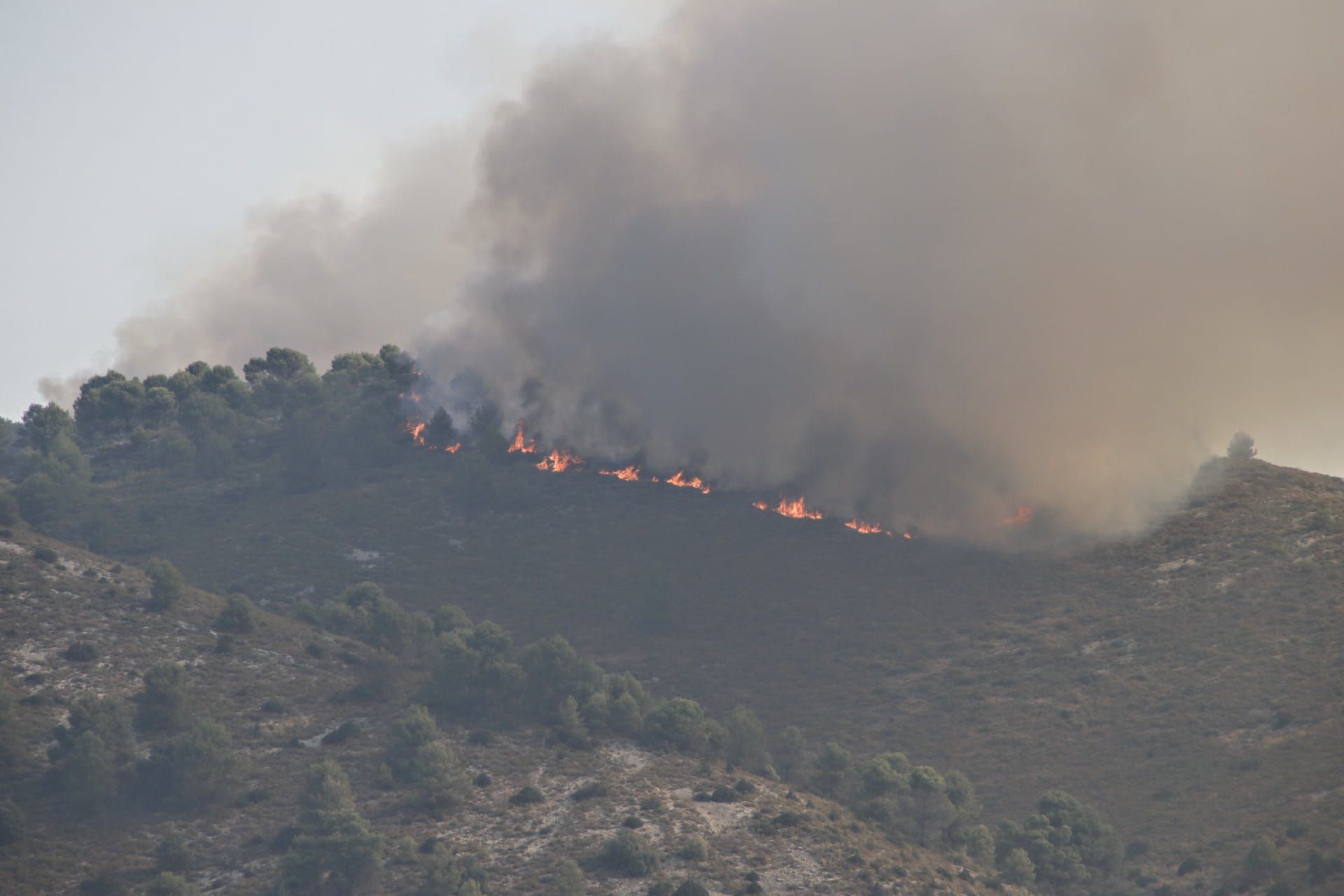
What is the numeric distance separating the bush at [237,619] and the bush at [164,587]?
15.0ft

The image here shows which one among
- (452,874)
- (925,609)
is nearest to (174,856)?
(452,874)

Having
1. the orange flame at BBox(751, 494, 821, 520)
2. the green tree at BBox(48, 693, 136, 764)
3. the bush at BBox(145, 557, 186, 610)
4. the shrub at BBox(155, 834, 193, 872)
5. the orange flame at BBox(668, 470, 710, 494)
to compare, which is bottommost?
the shrub at BBox(155, 834, 193, 872)

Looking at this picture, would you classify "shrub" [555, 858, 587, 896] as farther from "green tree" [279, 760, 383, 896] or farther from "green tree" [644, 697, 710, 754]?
"green tree" [644, 697, 710, 754]

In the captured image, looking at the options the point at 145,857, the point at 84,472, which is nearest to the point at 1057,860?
the point at 145,857

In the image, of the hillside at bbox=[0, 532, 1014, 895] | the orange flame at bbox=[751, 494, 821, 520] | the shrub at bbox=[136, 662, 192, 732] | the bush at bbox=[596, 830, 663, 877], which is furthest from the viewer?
the orange flame at bbox=[751, 494, 821, 520]

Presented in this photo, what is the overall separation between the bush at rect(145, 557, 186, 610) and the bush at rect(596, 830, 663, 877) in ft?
178

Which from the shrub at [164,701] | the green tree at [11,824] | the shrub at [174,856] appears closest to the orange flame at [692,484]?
the shrub at [164,701]

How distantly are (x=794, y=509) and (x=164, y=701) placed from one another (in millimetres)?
89029

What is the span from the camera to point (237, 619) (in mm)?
140375

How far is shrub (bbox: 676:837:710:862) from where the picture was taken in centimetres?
10719

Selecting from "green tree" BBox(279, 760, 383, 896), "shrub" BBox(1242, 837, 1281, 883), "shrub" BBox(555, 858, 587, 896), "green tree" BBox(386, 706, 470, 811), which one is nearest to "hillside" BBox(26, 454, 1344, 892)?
"shrub" BBox(1242, 837, 1281, 883)

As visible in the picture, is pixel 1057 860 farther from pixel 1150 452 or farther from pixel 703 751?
pixel 1150 452

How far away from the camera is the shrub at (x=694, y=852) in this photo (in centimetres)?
10719

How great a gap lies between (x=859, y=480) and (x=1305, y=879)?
92.5 meters
